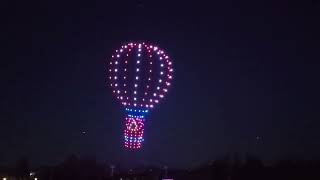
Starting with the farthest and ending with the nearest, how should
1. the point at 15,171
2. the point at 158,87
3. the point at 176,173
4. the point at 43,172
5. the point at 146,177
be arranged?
1. the point at 15,171
2. the point at 176,173
3. the point at 43,172
4. the point at 146,177
5. the point at 158,87

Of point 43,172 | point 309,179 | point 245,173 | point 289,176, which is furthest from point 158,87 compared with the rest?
point 43,172

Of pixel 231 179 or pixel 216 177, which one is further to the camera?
pixel 216 177

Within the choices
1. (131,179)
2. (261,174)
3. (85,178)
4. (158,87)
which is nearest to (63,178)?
(85,178)

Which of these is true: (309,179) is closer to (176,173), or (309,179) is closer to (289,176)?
(289,176)

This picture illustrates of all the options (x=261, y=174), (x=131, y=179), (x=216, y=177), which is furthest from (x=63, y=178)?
(x=261, y=174)

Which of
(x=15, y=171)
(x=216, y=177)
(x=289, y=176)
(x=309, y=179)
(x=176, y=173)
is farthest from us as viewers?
(x=15, y=171)

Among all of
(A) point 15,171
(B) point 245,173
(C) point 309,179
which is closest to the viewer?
(C) point 309,179

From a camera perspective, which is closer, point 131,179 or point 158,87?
point 158,87

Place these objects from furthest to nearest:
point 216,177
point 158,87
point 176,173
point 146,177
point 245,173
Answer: point 176,173 → point 146,177 → point 216,177 → point 245,173 → point 158,87

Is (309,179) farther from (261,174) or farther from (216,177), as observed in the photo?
(216,177)
